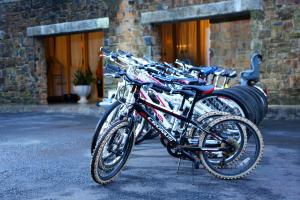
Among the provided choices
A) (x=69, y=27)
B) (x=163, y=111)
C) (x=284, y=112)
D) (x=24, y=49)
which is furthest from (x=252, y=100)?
(x=24, y=49)

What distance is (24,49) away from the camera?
35.6 ft

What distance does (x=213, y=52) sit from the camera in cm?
913

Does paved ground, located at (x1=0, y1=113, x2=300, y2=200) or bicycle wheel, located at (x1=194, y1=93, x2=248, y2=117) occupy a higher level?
bicycle wheel, located at (x1=194, y1=93, x2=248, y2=117)

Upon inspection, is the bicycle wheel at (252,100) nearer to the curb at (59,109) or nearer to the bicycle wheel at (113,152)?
A: the bicycle wheel at (113,152)

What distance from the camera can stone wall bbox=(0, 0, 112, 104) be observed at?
10246 millimetres

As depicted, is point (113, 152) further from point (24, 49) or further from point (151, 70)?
point (24, 49)

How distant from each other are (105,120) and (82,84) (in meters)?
7.67

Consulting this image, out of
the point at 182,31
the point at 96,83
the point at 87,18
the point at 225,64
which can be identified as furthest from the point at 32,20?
the point at 225,64

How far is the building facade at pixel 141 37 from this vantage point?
7387 mm

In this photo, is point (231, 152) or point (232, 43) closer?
point (231, 152)

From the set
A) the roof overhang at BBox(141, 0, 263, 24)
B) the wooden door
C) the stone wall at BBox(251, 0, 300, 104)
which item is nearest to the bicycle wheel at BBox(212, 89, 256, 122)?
the stone wall at BBox(251, 0, 300, 104)

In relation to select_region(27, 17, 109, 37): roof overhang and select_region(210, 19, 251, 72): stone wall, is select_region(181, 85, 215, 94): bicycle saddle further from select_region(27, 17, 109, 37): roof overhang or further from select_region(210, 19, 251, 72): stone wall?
select_region(27, 17, 109, 37): roof overhang

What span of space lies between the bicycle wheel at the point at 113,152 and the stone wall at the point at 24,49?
712 cm

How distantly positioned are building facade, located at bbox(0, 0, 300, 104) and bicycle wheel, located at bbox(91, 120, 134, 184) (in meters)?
4.86
